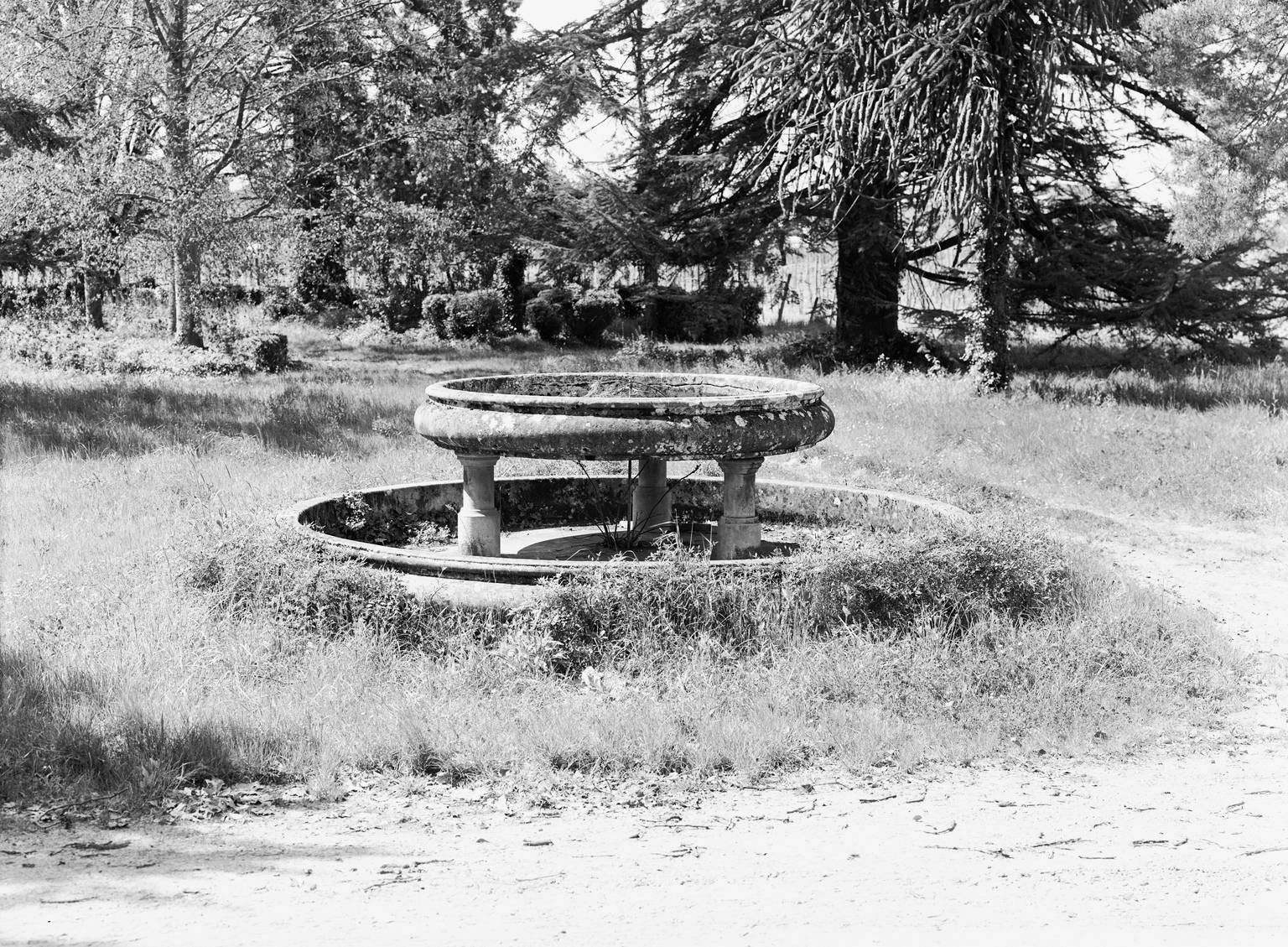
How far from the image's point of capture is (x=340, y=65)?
26.1 metres

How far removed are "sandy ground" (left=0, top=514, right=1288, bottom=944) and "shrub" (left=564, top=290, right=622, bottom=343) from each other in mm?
25112

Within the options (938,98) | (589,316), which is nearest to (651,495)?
(938,98)

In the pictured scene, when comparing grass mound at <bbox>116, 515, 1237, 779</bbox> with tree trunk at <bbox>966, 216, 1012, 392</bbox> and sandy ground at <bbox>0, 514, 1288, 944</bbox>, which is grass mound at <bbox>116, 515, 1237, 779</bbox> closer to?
sandy ground at <bbox>0, 514, 1288, 944</bbox>

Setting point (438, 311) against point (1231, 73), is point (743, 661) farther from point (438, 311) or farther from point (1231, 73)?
point (438, 311)

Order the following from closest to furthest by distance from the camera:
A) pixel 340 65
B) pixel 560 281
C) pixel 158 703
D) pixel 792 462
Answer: pixel 158 703 < pixel 792 462 < pixel 340 65 < pixel 560 281

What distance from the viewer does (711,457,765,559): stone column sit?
24.8 feet

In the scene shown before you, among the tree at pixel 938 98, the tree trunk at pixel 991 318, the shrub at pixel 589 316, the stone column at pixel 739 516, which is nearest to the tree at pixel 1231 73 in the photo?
the tree at pixel 938 98

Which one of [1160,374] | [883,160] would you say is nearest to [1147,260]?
[1160,374]

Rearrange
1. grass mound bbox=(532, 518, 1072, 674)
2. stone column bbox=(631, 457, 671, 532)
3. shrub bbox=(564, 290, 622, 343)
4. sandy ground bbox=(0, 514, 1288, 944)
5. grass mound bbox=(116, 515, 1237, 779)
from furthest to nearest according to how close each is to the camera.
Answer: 1. shrub bbox=(564, 290, 622, 343)
2. stone column bbox=(631, 457, 671, 532)
3. grass mound bbox=(532, 518, 1072, 674)
4. grass mound bbox=(116, 515, 1237, 779)
5. sandy ground bbox=(0, 514, 1288, 944)

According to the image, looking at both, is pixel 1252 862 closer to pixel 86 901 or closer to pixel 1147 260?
pixel 86 901

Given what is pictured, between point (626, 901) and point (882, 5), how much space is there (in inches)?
651

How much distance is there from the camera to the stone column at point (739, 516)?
7566mm

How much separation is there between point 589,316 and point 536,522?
20.9 m

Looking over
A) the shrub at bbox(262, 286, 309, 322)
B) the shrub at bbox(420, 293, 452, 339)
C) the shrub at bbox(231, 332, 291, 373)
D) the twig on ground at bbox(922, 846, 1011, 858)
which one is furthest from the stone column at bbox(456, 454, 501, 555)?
the shrub at bbox(262, 286, 309, 322)
